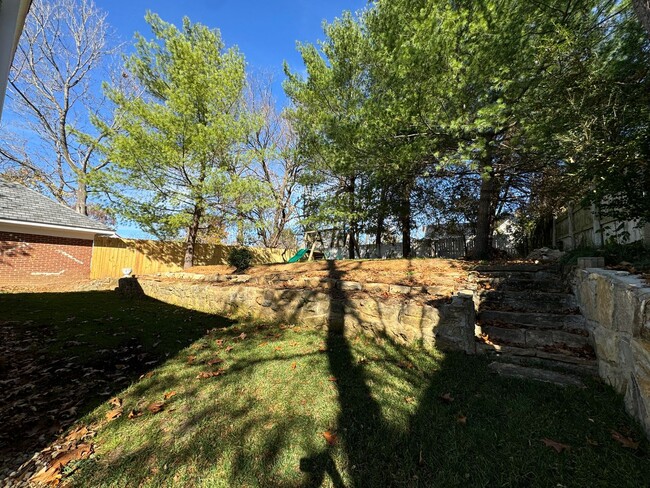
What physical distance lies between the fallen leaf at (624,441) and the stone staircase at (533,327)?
780mm

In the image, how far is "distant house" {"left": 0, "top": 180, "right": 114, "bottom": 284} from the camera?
10336 millimetres

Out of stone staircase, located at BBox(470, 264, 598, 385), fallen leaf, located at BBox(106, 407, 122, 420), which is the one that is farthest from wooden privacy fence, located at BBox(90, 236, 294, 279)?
stone staircase, located at BBox(470, 264, 598, 385)

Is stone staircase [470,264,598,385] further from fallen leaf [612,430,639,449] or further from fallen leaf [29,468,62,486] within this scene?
fallen leaf [29,468,62,486]

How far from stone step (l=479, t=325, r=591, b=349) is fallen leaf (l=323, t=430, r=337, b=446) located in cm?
265

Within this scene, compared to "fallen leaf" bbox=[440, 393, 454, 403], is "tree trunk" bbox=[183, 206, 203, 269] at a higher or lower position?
higher

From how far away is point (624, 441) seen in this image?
2.02 metres

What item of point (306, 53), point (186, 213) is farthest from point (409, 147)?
point (186, 213)

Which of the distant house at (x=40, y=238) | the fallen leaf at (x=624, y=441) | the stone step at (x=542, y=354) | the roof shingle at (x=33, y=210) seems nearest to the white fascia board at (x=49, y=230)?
the distant house at (x=40, y=238)

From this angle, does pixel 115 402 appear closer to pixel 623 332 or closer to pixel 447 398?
pixel 447 398

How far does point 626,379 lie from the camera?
239cm

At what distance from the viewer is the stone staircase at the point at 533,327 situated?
313 cm

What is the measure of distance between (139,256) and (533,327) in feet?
47.9

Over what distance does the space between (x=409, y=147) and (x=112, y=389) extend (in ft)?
22.4

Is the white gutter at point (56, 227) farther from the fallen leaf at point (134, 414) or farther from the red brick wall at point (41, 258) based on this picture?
the fallen leaf at point (134, 414)
